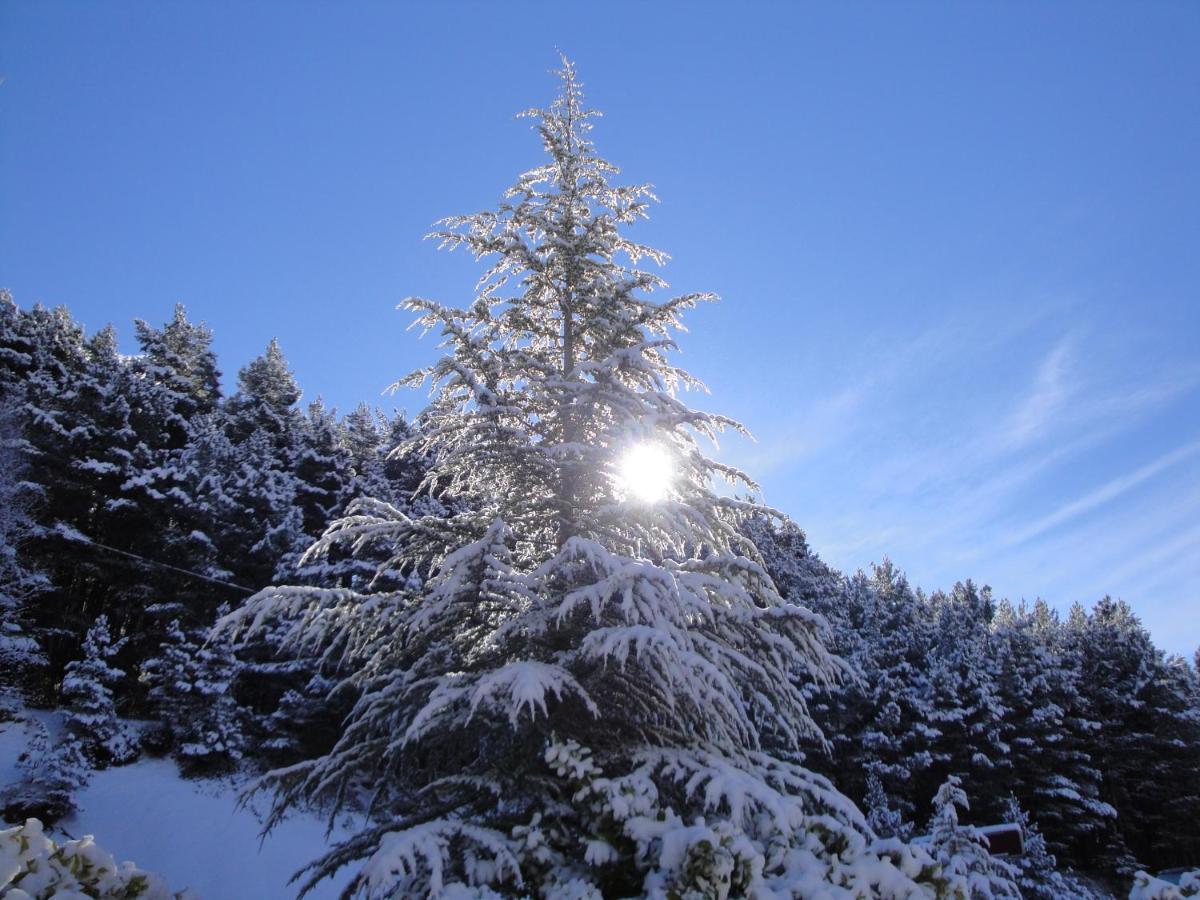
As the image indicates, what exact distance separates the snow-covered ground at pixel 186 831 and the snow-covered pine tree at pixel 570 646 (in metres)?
13.1

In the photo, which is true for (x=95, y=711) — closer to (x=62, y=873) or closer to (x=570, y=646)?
(x=570, y=646)

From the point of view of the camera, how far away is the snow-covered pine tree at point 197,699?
72.1 ft

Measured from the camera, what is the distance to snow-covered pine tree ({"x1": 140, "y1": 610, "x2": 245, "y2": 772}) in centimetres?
2198

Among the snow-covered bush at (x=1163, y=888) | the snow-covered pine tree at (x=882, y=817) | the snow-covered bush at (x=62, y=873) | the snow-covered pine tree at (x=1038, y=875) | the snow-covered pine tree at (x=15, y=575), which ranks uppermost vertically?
the snow-covered pine tree at (x=15, y=575)

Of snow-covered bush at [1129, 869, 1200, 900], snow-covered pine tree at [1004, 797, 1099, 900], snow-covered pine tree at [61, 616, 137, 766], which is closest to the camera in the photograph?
snow-covered bush at [1129, 869, 1200, 900]

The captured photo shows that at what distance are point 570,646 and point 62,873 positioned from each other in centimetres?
512

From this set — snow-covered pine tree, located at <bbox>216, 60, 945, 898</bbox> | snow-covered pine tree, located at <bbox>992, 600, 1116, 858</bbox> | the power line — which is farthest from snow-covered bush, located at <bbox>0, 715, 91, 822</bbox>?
snow-covered pine tree, located at <bbox>992, 600, 1116, 858</bbox>

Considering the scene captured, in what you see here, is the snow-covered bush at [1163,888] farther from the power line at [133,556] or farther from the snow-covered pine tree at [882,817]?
the power line at [133,556]

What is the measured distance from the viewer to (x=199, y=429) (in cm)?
3108

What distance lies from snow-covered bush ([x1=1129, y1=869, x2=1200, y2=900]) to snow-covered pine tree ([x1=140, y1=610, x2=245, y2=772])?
75.7 feet

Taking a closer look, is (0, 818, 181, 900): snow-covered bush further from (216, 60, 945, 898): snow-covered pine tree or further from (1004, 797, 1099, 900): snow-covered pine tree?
(1004, 797, 1099, 900): snow-covered pine tree

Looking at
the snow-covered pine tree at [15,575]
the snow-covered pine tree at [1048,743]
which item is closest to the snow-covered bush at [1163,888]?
the snow-covered pine tree at [15,575]

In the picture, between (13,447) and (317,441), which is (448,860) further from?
(317,441)

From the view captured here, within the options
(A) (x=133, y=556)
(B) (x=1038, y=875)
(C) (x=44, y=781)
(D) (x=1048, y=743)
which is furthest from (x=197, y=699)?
(D) (x=1048, y=743)
